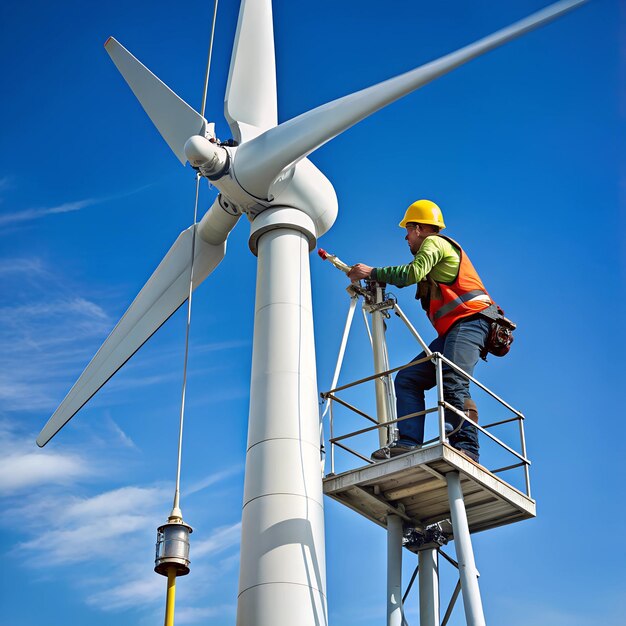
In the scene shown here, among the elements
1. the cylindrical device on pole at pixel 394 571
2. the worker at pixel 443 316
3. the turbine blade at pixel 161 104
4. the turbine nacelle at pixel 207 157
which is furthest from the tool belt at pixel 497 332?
the turbine blade at pixel 161 104

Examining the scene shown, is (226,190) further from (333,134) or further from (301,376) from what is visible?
(301,376)

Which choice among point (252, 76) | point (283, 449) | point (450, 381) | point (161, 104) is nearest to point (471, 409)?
point (450, 381)

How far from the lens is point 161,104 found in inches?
804

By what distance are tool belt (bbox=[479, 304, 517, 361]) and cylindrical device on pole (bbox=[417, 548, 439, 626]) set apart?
135 inches

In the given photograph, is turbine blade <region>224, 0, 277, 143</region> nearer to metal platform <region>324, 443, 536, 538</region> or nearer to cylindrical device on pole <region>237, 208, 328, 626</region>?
cylindrical device on pole <region>237, 208, 328, 626</region>

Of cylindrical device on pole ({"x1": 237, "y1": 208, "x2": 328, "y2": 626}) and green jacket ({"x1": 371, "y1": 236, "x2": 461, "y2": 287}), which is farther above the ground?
green jacket ({"x1": 371, "y1": 236, "x2": 461, "y2": 287})

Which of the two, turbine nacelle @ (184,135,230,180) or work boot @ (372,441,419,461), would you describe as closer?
work boot @ (372,441,419,461)

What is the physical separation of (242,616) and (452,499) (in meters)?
3.43

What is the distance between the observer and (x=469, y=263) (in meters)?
17.7

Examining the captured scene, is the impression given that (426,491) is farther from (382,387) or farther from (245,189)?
(245,189)

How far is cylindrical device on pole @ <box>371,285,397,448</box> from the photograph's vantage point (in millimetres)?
17141

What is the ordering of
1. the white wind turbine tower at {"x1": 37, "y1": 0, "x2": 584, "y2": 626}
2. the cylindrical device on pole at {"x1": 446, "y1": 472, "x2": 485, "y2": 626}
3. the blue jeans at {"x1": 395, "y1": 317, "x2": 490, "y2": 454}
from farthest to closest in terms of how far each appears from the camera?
the blue jeans at {"x1": 395, "y1": 317, "x2": 490, "y2": 454} < the white wind turbine tower at {"x1": 37, "y1": 0, "x2": 584, "y2": 626} < the cylindrical device on pole at {"x1": 446, "y1": 472, "x2": 485, "y2": 626}

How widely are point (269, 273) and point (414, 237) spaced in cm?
264

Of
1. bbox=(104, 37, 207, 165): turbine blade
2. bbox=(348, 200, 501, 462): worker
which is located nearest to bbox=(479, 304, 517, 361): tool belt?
bbox=(348, 200, 501, 462): worker
